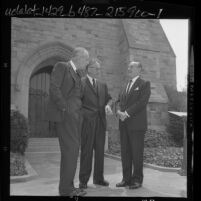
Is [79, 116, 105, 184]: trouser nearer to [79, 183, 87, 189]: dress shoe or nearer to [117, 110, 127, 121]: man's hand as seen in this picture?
[79, 183, 87, 189]: dress shoe

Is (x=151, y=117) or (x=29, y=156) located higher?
(x=151, y=117)

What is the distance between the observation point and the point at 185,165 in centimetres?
374

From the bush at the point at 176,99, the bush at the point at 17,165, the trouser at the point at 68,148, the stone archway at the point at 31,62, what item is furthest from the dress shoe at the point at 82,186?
the bush at the point at 176,99

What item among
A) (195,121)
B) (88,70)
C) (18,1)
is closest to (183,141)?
(195,121)

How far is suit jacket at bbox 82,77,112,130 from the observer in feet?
12.6

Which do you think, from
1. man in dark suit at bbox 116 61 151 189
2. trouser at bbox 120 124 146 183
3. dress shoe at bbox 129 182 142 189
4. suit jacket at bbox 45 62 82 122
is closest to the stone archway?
suit jacket at bbox 45 62 82 122

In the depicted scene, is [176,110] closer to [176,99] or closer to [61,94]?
[176,99]

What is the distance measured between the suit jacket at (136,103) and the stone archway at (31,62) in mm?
947

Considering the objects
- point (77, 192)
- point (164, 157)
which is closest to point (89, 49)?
point (164, 157)

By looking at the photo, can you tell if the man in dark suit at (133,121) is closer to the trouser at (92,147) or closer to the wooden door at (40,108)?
the trouser at (92,147)

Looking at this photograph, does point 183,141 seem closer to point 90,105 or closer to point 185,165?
point 185,165

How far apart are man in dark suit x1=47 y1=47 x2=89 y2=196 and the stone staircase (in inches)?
7.2
